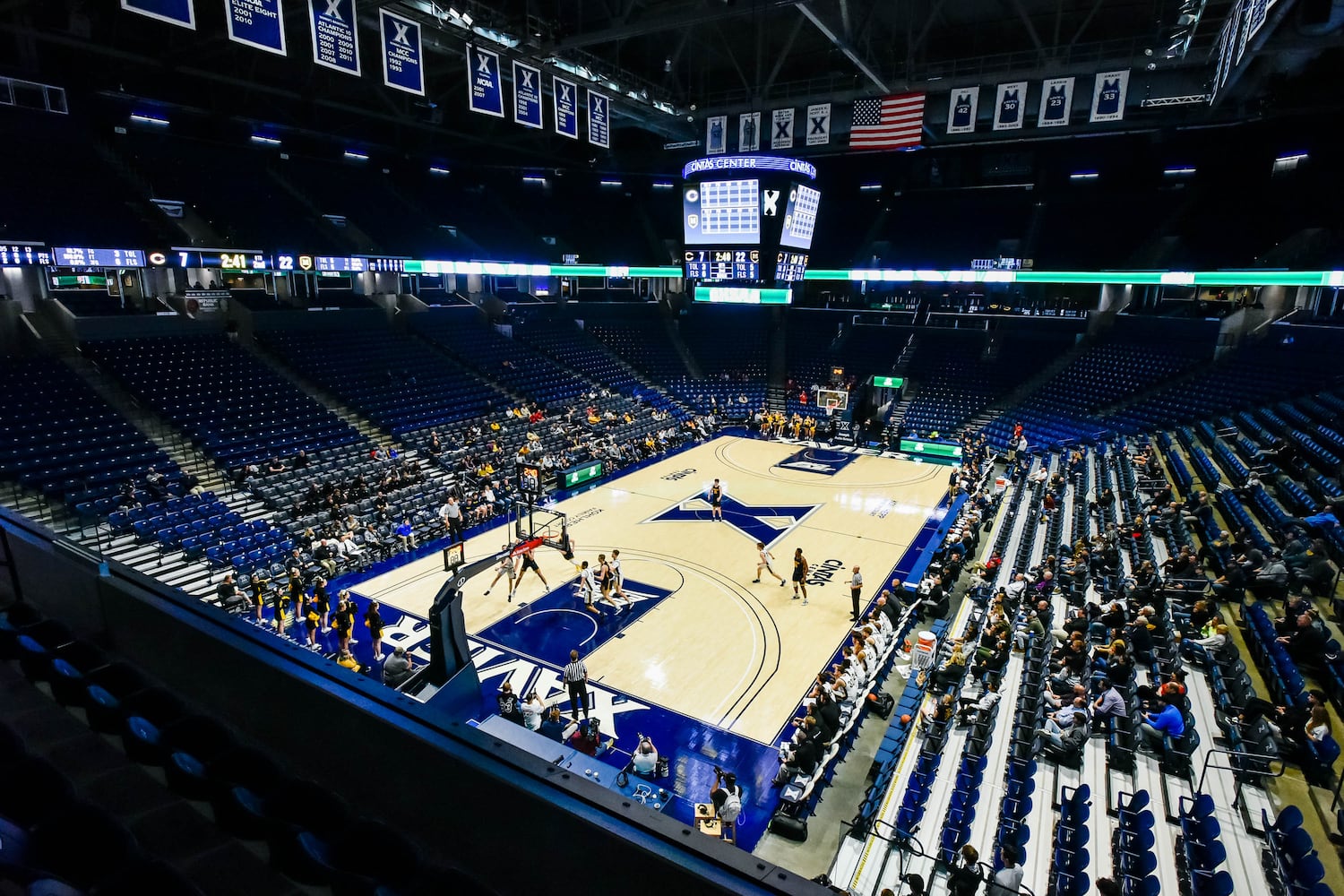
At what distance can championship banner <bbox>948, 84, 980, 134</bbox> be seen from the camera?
910 inches

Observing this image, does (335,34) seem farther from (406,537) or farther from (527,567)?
(527,567)

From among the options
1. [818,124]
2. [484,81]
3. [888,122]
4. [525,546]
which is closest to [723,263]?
[818,124]

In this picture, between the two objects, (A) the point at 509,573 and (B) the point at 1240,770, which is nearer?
(B) the point at 1240,770

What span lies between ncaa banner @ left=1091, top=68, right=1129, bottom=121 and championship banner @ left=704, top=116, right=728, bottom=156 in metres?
12.3

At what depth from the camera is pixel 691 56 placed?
84.2 ft

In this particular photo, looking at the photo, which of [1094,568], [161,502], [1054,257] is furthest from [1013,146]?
[161,502]

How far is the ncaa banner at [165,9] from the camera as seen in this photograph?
10.3 metres

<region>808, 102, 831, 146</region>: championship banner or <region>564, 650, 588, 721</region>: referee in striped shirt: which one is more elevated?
<region>808, 102, 831, 146</region>: championship banner

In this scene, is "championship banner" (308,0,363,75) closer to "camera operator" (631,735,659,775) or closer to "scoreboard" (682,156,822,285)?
"scoreboard" (682,156,822,285)

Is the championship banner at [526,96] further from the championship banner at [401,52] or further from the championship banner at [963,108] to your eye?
the championship banner at [963,108]

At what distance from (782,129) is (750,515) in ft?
47.0

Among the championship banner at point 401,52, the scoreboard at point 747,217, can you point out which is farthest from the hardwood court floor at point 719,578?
the championship banner at point 401,52

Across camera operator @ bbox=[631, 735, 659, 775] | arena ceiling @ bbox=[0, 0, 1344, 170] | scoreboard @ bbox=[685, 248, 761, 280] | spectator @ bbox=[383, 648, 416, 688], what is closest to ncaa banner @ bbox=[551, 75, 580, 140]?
arena ceiling @ bbox=[0, 0, 1344, 170]

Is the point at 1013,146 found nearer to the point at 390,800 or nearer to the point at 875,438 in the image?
the point at 875,438
